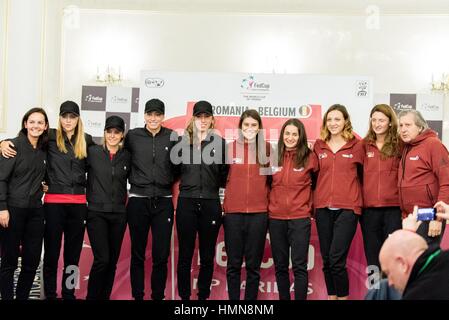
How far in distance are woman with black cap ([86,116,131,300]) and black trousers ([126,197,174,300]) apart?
0.29 ft

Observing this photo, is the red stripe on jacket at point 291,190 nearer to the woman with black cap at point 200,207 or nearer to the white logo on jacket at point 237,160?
the white logo on jacket at point 237,160

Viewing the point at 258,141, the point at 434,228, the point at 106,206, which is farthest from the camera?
the point at 258,141

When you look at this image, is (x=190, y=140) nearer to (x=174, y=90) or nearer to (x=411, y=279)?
(x=174, y=90)

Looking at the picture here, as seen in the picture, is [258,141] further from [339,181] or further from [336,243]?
[336,243]

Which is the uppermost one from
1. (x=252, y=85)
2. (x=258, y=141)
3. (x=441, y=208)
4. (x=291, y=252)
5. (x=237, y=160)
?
(x=252, y=85)

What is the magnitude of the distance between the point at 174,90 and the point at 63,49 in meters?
2.33

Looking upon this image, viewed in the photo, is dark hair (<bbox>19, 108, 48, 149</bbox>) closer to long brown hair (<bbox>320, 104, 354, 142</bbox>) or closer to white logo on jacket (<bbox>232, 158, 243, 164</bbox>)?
white logo on jacket (<bbox>232, 158, 243, 164</bbox>)

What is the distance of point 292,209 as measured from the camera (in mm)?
3867

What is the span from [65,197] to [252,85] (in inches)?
103

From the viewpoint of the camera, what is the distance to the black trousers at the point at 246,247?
153 inches

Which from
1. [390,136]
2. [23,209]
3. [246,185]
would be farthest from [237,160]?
[23,209]

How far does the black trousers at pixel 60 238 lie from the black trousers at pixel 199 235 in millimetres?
673

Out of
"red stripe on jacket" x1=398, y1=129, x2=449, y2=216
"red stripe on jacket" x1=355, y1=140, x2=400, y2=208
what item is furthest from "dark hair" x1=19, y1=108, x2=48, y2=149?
"red stripe on jacket" x1=398, y1=129, x2=449, y2=216
